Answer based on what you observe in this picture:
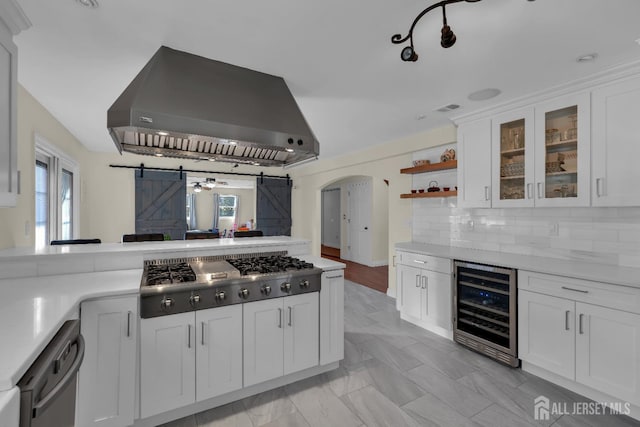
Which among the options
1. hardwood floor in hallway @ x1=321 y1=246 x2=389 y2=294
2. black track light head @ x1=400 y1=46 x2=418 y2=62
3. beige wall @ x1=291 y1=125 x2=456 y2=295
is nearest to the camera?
black track light head @ x1=400 y1=46 x2=418 y2=62

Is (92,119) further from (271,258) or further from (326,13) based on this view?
(326,13)

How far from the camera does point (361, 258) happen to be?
24.3 ft

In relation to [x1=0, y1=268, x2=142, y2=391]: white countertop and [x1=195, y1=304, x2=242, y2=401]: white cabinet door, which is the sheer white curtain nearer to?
[x1=0, y1=268, x2=142, y2=391]: white countertop

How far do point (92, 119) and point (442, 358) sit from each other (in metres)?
4.70

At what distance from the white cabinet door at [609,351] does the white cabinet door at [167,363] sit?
2738 mm

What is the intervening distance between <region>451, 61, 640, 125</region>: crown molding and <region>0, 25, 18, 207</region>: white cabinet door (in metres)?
3.66

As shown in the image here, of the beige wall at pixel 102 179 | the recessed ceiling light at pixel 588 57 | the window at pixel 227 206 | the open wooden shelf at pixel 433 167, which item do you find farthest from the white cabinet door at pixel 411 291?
the window at pixel 227 206

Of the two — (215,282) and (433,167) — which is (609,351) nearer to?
(433,167)

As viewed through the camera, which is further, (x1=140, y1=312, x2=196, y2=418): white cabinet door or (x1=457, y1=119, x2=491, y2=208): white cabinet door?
(x1=457, y1=119, x2=491, y2=208): white cabinet door

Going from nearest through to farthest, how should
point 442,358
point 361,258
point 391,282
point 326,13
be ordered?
point 326,13, point 442,358, point 391,282, point 361,258

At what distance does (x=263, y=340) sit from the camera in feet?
6.95

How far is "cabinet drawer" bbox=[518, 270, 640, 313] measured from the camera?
1.89 meters

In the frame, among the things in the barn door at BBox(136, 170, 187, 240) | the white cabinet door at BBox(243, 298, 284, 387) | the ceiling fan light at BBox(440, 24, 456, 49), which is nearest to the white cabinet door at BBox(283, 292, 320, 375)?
the white cabinet door at BBox(243, 298, 284, 387)

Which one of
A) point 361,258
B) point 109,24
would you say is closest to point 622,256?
point 109,24
